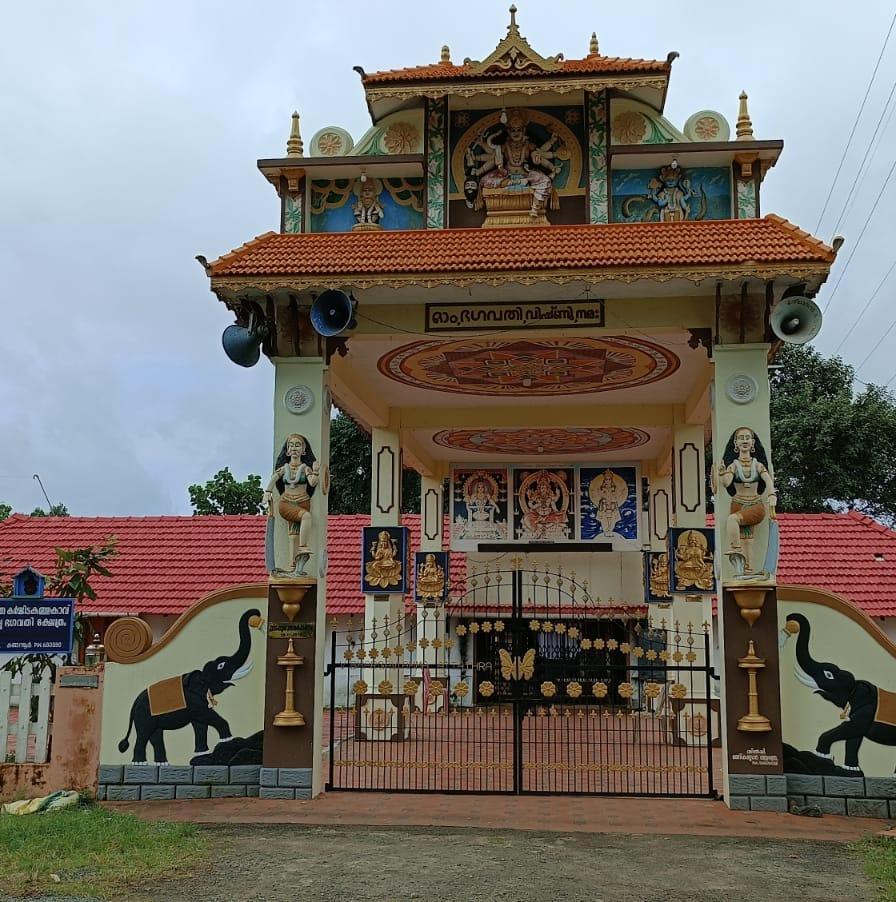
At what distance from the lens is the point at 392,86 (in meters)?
9.57

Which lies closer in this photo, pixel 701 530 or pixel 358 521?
pixel 701 530

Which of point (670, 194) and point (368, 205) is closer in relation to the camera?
point (670, 194)

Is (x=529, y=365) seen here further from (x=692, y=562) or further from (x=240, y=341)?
(x=240, y=341)

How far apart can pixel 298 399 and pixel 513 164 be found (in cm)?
304

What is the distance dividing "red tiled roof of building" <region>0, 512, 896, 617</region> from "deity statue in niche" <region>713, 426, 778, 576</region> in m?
8.39

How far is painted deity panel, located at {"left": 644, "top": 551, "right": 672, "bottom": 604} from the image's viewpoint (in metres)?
14.0

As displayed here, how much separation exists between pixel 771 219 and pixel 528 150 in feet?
7.74

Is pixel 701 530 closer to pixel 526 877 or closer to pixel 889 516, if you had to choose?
pixel 526 877

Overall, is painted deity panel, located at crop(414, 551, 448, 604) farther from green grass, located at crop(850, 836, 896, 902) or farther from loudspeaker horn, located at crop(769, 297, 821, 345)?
green grass, located at crop(850, 836, 896, 902)

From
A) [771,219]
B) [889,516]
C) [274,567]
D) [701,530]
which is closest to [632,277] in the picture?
[771,219]

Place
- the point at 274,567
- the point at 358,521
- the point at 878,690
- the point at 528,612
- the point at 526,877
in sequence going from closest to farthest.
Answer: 1. the point at 526,877
2. the point at 878,690
3. the point at 274,567
4. the point at 528,612
5. the point at 358,521

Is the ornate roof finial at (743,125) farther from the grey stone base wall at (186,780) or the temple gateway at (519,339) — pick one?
the grey stone base wall at (186,780)

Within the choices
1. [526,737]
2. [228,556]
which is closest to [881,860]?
[526,737]

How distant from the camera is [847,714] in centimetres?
816
